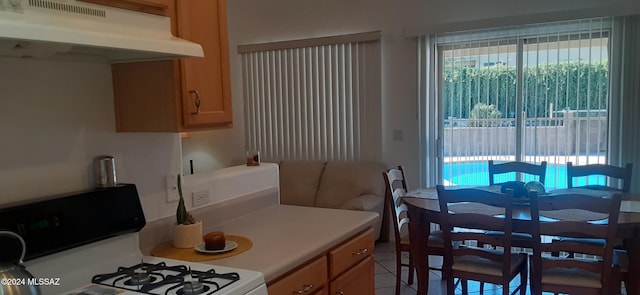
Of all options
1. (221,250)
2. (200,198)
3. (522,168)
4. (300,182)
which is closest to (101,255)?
(221,250)

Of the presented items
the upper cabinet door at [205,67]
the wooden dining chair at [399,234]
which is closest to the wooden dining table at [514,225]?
the wooden dining chair at [399,234]

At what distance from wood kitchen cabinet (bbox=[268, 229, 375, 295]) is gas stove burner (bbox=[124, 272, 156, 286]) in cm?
41

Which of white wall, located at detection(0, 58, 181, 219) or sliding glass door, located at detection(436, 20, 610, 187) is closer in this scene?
white wall, located at detection(0, 58, 181, 219)

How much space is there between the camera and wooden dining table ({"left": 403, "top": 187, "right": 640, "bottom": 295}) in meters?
2.56

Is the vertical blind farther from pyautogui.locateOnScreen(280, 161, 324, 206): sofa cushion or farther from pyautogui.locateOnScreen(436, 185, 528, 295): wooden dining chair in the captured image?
pyautogui.locateOnScreen(436, 185, 528, 295): wooden dining chair

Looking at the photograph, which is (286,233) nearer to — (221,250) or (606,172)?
(221,250)

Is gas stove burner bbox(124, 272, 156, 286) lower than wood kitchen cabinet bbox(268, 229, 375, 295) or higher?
higher

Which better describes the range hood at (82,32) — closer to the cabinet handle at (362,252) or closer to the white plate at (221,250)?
the white plate at (221,250)

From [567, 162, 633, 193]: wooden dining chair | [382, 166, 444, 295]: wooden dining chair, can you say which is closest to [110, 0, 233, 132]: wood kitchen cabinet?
[382, 166, 444, 295]: wooden dining chair

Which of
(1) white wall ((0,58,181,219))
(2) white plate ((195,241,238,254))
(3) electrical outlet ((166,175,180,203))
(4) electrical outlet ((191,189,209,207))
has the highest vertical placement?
(1) white wall ((0,58,181,219))

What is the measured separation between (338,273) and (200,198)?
2.37 feet

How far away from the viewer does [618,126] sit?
156 inches

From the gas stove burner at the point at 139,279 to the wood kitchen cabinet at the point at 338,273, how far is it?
1.35 feet

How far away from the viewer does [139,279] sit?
61.3 inches
